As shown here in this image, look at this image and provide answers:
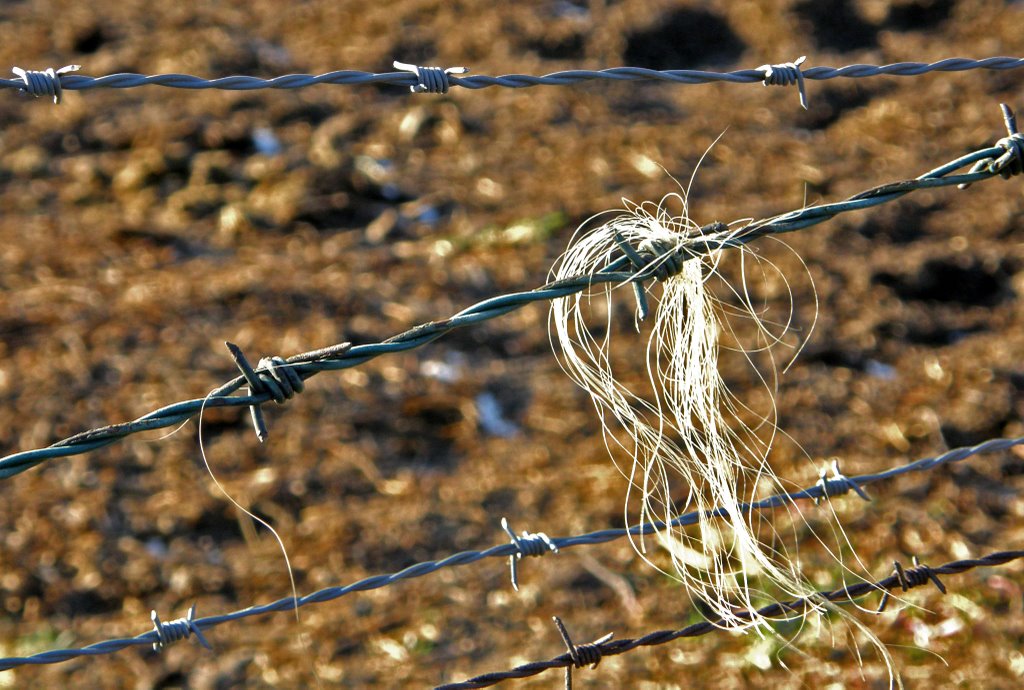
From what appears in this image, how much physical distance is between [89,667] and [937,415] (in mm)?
2747

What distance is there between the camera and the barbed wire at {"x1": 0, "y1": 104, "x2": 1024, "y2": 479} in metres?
1.21

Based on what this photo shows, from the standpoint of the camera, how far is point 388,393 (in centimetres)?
377

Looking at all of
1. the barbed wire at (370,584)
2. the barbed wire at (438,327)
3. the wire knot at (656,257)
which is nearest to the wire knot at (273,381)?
the barbed wire at (438,327)

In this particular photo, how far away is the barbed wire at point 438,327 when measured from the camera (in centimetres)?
121

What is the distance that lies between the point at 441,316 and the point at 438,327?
289cm

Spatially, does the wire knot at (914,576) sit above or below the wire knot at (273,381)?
below

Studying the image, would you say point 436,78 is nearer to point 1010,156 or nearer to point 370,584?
point 370,584

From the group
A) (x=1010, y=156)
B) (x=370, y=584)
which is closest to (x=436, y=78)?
(x=370, y=584)

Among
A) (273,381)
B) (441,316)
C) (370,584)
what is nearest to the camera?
(273,381)

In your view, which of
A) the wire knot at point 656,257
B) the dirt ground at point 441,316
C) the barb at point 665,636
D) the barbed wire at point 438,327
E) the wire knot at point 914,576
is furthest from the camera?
the dirt ground at point 441,316

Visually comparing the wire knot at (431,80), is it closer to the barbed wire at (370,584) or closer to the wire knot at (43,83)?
the wire knot at (43,83)

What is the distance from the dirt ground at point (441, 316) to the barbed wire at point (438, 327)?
229mm

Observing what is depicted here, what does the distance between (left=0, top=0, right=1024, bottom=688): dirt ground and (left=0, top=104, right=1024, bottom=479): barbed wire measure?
229mm

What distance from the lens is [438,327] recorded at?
131cm
